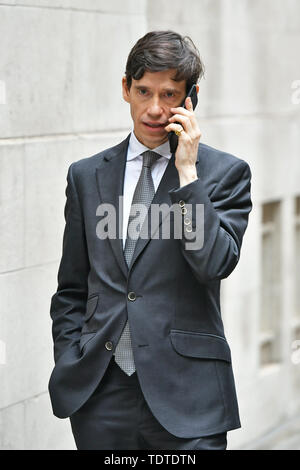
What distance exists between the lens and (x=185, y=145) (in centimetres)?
389

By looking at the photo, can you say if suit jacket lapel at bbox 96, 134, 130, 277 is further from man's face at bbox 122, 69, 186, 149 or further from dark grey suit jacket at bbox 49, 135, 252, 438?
man's face at bbox 122, 69, 186, 149

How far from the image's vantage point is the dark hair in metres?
3.90

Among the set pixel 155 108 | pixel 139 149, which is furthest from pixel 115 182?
pixel 155 108

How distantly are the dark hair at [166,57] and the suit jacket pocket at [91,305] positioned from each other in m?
0.88

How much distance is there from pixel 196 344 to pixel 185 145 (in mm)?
772

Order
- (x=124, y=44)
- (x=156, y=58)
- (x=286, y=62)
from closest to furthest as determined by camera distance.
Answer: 1. (x=156, y=58)
2. (x=124, y=44)
3. (x=286, y=62)

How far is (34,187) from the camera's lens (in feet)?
17.7

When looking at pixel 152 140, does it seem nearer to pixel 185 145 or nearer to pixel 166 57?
pixel 185 145

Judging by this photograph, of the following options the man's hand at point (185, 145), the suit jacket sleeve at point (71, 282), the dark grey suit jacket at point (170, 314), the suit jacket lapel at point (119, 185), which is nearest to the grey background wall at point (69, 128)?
the suit jacket sleeve at point (71, 282)

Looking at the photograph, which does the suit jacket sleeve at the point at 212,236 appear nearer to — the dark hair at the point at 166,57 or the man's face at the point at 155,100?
the man's face at the point at 155,100

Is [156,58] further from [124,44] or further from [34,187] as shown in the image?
[124,44]

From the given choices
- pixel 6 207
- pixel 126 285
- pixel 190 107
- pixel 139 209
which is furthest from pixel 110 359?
pixel 6 207

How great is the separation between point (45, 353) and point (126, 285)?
177 cm

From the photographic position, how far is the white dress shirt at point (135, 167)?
Result: 13.4ft
